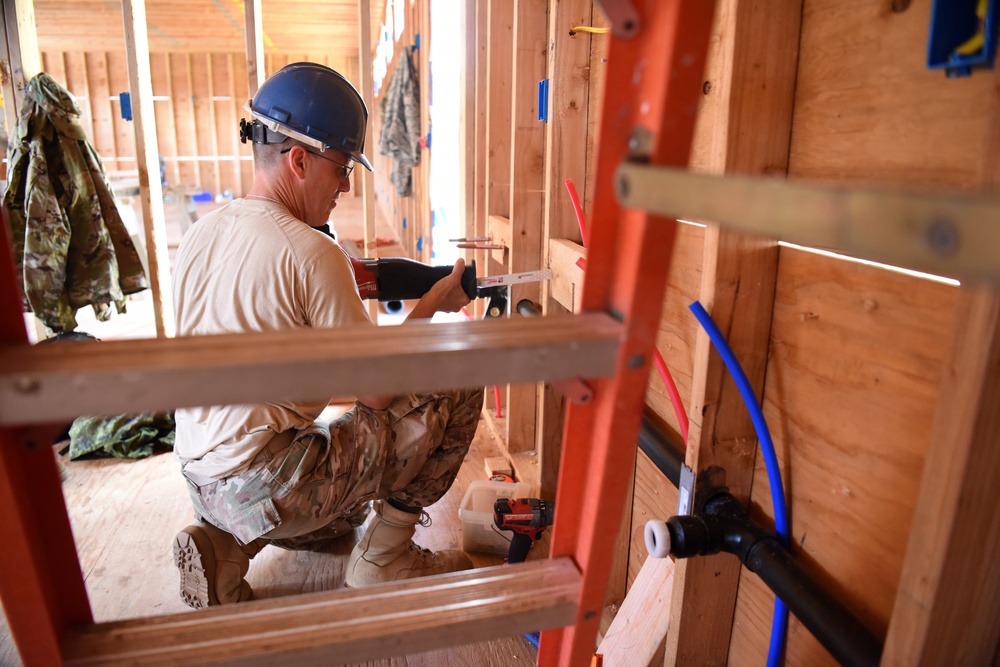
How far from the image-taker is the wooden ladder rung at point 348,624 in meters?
0.75

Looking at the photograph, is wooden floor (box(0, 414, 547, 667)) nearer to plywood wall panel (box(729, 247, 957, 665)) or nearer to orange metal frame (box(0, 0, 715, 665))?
plywood wall panel (box(729, 247, 957, 665))

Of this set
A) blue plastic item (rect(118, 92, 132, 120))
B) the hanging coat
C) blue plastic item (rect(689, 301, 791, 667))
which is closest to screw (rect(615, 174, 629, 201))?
blue plastic item (rect(689, 301, 791, 667))

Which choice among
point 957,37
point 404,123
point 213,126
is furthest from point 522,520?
point 213,126

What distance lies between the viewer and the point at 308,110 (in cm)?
180

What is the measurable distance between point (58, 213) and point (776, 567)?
3.54 meters

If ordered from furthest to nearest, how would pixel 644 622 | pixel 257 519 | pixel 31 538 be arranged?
pixel 257 519 < pixel 644 622 < pixel 31 538

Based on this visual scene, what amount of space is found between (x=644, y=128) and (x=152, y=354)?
21.2 inches

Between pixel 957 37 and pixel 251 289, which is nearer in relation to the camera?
pixel 957 37

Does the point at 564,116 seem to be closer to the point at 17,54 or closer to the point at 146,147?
the point at 146,147

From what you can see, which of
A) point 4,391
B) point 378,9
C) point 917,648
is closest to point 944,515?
point 917,648

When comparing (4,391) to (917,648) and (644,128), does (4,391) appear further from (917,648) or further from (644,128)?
(917,648)

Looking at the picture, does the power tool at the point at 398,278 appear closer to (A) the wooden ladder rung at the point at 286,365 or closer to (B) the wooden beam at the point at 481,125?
(B) the wooden beam at the point at 481,125

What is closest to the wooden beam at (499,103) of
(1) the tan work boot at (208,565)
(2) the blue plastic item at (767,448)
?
(1) the tan work boot at (208,565)

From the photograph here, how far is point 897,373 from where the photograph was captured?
2.88 ft
